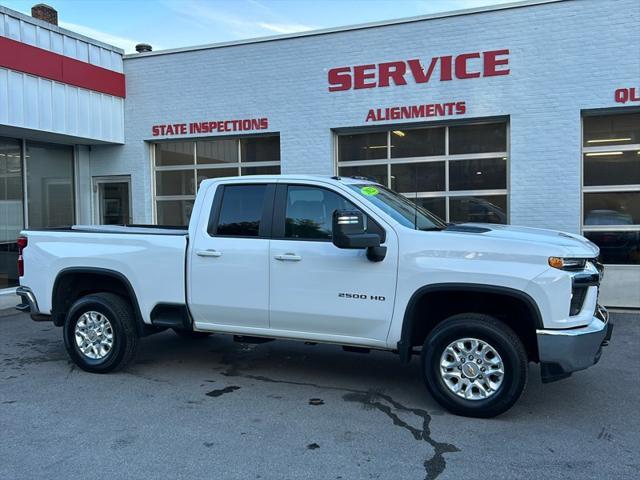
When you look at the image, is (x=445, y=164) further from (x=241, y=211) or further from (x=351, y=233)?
(x=351, y=233)

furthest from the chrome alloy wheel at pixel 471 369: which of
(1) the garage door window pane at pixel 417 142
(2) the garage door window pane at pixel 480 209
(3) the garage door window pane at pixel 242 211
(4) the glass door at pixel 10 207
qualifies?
(4) the glass door at pixel 10 207

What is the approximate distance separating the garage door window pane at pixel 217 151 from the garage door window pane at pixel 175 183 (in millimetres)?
470

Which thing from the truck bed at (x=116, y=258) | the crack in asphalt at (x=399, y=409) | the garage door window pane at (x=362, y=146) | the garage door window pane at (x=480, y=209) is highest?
the garage door window pane at (x=362, y=146)

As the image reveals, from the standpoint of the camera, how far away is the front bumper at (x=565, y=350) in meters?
4.42

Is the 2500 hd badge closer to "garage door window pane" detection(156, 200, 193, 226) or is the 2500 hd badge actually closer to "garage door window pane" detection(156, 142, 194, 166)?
"garage door window pane" detection(156, 200, 193, 226)

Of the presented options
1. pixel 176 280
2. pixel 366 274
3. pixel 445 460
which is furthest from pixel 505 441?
pixel 176 280

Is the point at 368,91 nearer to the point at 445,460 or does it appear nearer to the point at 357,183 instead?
the point at 357,183

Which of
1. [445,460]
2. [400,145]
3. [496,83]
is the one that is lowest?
[445,460]

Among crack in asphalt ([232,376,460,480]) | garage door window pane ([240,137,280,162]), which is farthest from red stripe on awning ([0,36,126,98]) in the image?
crack in asphalt ([232,376,460,480])

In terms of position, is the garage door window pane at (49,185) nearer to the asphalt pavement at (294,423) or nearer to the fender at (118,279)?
the asphalt pavement at (294,423)

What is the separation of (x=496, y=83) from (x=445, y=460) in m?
7.69

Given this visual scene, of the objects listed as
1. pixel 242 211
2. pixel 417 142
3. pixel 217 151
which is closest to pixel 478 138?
pixel 417 142

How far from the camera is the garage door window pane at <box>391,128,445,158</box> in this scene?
10.7 m

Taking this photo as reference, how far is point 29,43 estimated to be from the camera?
34.4ft
